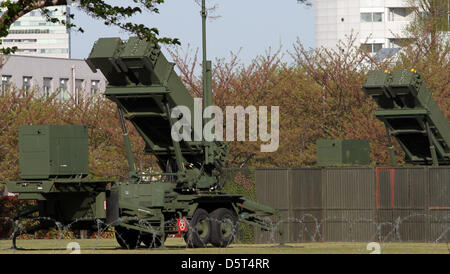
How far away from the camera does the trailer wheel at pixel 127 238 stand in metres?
27.9

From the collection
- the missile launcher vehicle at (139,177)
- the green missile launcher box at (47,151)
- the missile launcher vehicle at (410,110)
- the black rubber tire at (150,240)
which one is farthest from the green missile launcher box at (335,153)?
the green missile launcher box at (47,151)

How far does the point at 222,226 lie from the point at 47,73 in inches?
3438

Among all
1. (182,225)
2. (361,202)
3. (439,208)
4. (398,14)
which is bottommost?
(182,225)

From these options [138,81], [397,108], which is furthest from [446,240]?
[138,81]

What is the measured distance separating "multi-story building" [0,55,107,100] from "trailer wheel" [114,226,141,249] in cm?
7693

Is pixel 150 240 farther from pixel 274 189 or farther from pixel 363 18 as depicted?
pixel 363 18

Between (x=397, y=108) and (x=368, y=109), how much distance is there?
18.6 m

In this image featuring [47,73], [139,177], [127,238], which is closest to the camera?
[139,177]

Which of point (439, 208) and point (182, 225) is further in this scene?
point (439, 208)

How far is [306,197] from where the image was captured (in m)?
34.3

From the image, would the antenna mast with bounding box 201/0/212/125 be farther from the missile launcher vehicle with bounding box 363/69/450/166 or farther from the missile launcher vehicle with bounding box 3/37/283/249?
the missile launcher vehicle with bounding box 363/69/450/166

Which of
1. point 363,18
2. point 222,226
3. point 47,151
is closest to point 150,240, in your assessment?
point 222,226

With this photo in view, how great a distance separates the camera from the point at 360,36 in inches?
5866

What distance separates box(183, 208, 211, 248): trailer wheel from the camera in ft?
88.0
